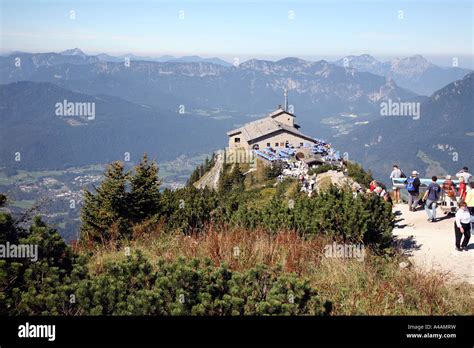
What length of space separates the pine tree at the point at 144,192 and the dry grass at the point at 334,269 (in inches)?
136

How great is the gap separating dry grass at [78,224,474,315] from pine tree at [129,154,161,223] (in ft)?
11.3

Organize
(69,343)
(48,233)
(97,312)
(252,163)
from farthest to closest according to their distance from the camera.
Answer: (252,163), (48,233), (97,312), (69,343)

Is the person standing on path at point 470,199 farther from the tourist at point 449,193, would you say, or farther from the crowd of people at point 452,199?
the tourist at point 449,193

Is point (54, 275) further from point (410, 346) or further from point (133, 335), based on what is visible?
point (410, 346)

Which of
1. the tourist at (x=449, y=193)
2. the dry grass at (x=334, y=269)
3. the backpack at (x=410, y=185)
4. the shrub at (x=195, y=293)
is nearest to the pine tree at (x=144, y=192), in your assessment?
the dry grass at (x=334, y=269)

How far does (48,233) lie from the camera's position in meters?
6.97

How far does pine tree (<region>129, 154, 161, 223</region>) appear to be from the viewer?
1283cm

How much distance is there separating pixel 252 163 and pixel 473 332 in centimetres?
5620

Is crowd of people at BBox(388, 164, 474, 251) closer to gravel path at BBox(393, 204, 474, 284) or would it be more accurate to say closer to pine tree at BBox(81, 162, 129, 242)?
gravel path at BBox(393, 204, 474, 284)

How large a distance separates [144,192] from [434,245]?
711 centimetres

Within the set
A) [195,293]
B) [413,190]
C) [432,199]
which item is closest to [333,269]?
[195,293]

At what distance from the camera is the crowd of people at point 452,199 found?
39.9 ft

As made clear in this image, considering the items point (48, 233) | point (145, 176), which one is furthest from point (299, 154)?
point (48, 233)

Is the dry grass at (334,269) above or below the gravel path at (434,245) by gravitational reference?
above
